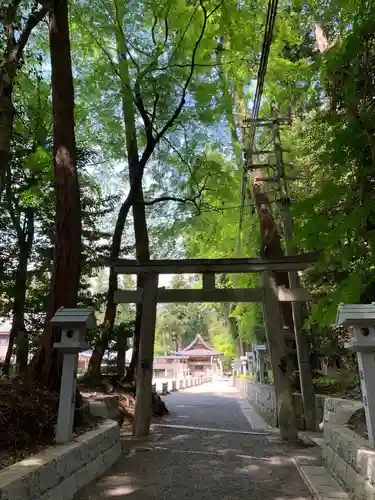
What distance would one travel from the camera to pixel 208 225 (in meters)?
A: 14.3

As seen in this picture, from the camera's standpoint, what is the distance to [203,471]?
581cm

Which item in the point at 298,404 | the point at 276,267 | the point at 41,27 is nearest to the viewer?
the point at 276,267

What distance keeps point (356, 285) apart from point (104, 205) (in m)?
10.7

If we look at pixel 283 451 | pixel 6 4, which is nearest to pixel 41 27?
pixel 6 4

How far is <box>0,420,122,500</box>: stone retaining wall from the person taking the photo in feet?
10.3

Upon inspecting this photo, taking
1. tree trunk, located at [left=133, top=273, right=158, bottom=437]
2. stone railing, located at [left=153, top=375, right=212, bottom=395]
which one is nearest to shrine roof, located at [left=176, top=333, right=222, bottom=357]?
stone railing, located at [left=153, top=375, right=212, bottom=395]

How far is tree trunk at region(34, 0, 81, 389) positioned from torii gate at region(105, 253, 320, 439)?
99.7 inches

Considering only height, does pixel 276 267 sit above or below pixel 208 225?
below

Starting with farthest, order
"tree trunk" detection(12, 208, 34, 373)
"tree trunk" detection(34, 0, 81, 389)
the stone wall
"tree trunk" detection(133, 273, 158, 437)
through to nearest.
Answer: "tree trunk" detection(12, 208, 34, 373)
"tree trunk" detection(133, 273, 158, 437)
the stone wall
"tree trunk" detection(34, 0, 81, 389)

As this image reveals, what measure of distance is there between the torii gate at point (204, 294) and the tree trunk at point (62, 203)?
2.53m

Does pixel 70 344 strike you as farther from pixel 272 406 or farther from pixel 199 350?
pixel 199 350

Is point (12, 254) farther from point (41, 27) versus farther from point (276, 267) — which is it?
point (276, 267)

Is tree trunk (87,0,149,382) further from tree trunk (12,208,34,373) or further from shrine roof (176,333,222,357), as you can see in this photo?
shrine roof (176,333,222,357)

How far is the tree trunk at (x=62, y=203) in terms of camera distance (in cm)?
593
